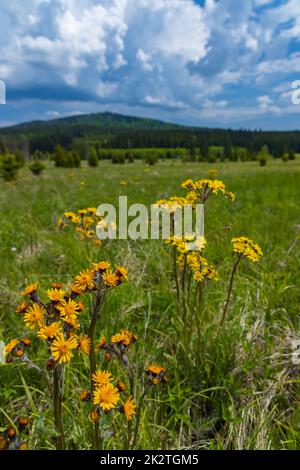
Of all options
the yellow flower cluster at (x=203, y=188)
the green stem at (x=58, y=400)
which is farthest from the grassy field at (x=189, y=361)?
the yellow flower cluster at (x=203, y=188)

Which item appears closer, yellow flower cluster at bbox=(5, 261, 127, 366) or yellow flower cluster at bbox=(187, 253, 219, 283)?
yellow flower cluster at bbox=(5, 261, 127, 366)

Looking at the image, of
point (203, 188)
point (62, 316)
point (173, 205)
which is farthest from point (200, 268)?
point (62, 316)

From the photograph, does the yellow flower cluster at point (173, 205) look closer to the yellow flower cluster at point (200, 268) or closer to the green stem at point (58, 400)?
the yellow flower cluster at point (200, 268)

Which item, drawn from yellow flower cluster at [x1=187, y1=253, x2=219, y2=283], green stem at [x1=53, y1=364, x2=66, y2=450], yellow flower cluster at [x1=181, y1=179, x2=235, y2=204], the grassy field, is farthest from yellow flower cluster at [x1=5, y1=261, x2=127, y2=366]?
yellow flower cluster at [x1=181, y1=179, x2=235, y2=204]

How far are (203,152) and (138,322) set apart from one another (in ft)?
369

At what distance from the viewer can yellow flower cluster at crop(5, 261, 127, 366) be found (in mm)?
1005

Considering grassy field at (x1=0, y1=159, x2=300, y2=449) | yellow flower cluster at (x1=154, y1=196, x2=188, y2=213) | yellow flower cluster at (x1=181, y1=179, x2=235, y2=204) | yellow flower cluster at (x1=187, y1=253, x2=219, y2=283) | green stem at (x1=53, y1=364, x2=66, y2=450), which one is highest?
yellow flower cluster at (x1=181, y1=179, x2=235, y2=204)

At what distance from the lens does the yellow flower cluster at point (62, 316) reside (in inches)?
39.6

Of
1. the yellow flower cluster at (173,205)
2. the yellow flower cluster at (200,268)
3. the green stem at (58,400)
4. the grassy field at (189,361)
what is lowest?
the grassy field at (189,361)

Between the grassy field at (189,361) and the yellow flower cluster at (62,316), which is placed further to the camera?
the grassy field at (189,361)

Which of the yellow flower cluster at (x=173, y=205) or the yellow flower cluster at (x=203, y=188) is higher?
the yellow flower cluster at (x=203, y=188)

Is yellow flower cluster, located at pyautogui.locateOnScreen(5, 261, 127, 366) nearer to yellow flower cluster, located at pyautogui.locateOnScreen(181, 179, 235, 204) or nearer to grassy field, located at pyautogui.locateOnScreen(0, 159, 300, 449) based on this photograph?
grassy field, located at pyautogui.locateOnScreen(0, 159, 300, 449)
